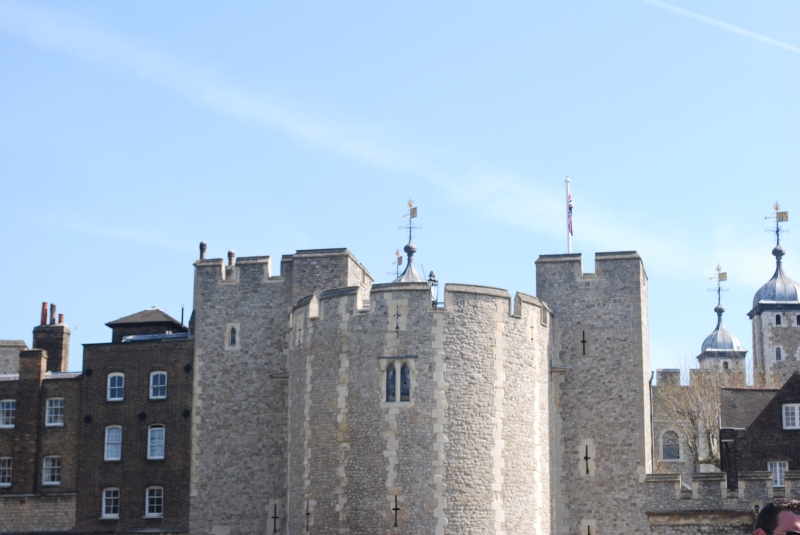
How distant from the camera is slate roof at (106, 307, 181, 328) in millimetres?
39875

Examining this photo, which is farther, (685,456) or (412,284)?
(685,456)

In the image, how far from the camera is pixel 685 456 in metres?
57.1

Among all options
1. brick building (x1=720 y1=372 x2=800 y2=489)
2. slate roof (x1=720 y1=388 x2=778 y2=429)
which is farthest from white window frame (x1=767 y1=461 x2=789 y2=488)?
slate roof (x1=720 y1=388 x2=778 y2=429)

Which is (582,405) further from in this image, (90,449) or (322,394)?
(90,449)

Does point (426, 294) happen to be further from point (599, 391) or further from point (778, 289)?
point (778, 289)

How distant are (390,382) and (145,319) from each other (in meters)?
11.8

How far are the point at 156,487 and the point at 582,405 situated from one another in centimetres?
1313

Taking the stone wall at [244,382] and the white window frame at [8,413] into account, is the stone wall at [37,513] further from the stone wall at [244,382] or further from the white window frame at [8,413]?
the stone wall at [244,382]

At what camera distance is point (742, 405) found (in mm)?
40656

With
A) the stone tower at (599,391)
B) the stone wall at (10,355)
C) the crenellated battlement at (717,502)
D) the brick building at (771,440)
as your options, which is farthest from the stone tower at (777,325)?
the stone wall at (10,355)

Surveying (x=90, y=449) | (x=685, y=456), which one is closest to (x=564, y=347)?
(x=90, y=449)

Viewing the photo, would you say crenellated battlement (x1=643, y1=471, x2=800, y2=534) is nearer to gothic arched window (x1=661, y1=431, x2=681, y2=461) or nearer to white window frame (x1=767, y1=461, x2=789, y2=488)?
white window frame (x1=767, y1=461, x2=789, y2=488)

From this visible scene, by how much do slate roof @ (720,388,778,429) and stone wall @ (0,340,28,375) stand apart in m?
24.0

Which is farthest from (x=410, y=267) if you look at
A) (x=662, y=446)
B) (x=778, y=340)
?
(x=778, y=340)
